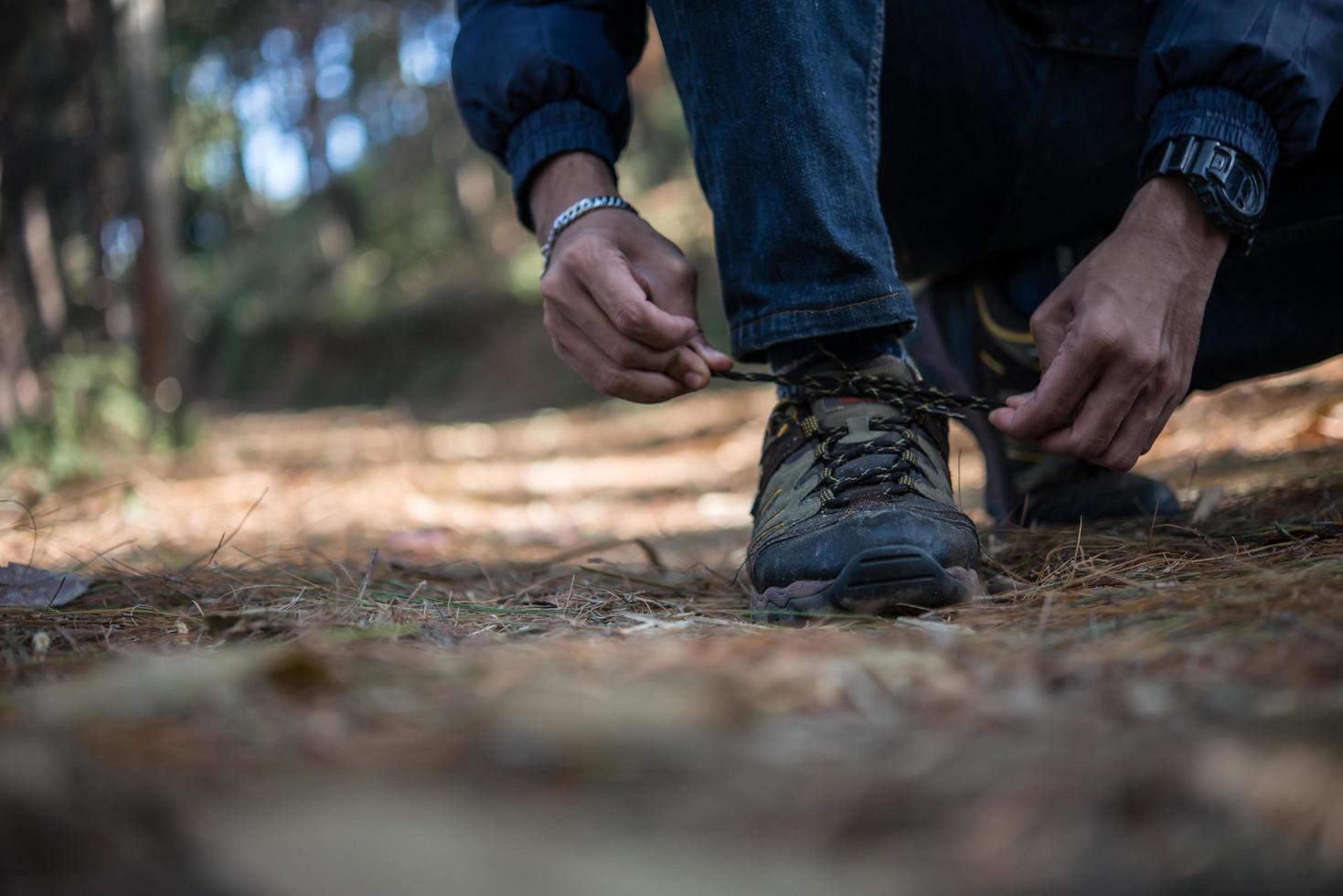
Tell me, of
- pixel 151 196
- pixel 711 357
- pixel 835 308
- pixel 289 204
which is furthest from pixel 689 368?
pixel 289 204

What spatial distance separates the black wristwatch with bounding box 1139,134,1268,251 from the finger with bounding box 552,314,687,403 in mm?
689

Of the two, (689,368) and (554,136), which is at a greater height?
(554,136)

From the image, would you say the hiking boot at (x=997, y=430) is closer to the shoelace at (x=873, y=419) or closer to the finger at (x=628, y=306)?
the shoelace at (x=873, y=419)

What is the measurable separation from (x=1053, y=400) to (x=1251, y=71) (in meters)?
0.51

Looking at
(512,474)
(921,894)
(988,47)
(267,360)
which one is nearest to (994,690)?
(921,894)

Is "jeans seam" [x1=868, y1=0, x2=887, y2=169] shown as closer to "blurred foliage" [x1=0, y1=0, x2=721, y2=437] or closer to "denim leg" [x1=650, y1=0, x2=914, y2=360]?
"denim leg" [x1=650, y1=0, x2=914, y2=360]

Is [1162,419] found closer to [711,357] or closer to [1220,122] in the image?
[1220,122]

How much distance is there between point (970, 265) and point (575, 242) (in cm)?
96

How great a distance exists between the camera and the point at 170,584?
1261 mm

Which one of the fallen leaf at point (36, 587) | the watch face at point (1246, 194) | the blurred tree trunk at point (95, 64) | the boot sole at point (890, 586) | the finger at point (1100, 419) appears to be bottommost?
the boot sole at point (890, 586)

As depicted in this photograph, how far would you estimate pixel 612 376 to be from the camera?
4.14ft

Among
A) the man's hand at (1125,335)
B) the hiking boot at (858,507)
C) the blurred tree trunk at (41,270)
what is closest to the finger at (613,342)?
the hiking boot at (858,507)

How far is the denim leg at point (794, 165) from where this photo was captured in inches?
47.9

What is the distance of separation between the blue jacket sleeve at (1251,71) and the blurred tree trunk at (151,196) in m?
5.39
